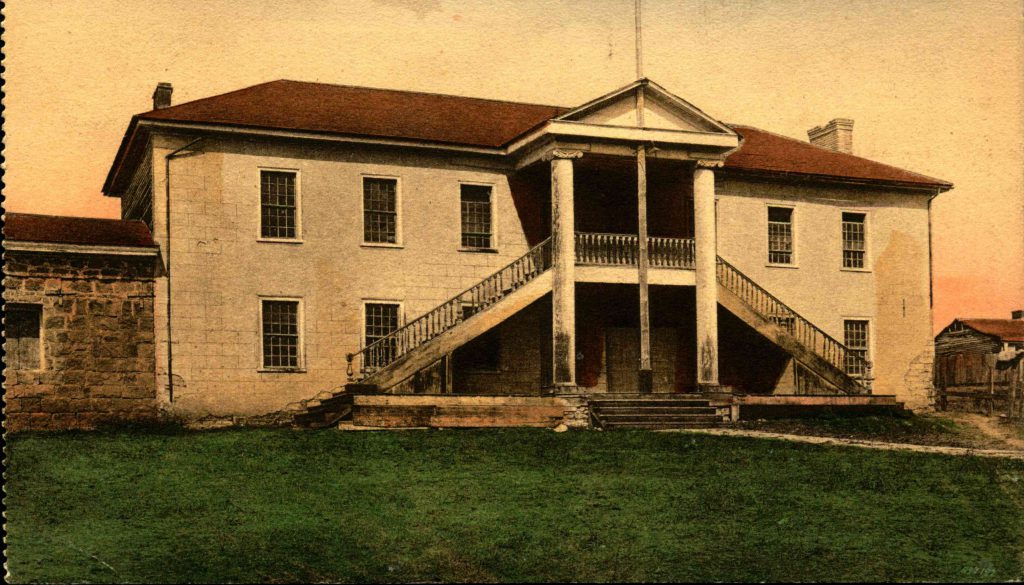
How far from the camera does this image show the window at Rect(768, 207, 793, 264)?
29936 millimetres

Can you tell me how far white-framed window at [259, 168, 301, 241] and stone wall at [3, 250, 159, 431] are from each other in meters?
2.46

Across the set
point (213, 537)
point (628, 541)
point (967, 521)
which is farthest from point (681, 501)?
point (213, 537)

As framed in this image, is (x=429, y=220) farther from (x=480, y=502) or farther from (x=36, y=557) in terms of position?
(x=36, y=557)

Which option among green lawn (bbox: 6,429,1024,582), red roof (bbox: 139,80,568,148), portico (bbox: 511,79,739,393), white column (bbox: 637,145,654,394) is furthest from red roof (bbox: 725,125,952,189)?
green lawn (bbox: 6,429,1024,582)

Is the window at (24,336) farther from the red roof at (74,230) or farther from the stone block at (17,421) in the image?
the red roof at (74,230)

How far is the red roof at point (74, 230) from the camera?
76.2 ft

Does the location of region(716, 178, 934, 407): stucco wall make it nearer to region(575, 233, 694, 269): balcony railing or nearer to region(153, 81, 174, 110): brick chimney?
region(575, 233, 694, 269): balcony railing

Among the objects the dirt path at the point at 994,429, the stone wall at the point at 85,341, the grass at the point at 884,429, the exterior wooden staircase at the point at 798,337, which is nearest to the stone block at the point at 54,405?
the stone wall at the point at 85,341

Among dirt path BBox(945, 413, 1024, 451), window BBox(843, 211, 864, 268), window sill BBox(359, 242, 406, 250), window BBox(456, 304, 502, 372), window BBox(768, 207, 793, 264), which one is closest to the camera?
dirt path BBox(945, 413, 1024, 451)

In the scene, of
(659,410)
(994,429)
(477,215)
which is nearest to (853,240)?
(994,429)

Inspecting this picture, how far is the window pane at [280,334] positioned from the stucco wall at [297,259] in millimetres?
221

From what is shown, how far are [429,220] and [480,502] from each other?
479 inches

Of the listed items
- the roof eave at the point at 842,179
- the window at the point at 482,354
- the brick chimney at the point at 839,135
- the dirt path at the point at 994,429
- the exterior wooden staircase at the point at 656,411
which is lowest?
the dirt path at the point at 994,429

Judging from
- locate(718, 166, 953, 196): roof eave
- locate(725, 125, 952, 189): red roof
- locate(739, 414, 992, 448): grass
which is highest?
locate(725, 125, 952, 189): red roof
